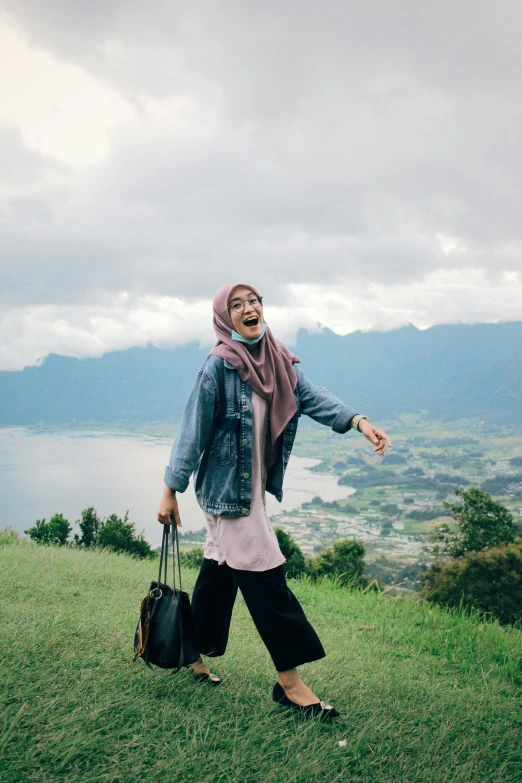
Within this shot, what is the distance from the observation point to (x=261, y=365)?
2947mm

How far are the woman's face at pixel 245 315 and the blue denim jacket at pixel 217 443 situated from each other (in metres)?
0.20

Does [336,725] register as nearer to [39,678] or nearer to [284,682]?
[284,682]

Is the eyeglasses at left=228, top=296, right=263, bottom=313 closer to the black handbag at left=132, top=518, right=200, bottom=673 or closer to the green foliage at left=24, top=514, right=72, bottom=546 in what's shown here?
the black handbag at left=132, top=518, right=200, bottom=673

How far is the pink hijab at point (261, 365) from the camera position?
2.89m

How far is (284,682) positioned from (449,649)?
2117mm

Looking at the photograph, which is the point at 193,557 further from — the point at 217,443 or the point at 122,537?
the point at 217,443

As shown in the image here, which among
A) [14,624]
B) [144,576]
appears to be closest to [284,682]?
[14,624]

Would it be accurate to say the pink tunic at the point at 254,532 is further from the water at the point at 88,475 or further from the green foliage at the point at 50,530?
the water at the point at 88,475

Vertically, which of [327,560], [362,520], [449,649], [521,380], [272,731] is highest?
[521,380]

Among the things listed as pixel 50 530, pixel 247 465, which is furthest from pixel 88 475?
pixel 247 465

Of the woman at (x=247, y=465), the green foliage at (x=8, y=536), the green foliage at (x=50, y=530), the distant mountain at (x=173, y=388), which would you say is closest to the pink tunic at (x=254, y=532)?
the woman at (x=247, y=465)

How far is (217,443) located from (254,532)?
444 mm

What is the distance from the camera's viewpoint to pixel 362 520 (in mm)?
54281

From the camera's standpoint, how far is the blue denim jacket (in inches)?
111
